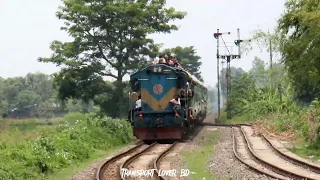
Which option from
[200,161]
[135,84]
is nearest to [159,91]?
[135,84]

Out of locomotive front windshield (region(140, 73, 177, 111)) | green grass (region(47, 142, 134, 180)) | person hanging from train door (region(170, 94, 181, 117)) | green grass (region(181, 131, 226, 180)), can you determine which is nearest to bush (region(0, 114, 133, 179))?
green grass (region(47, 142, 134, 180))

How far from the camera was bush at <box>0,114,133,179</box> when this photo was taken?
12750mm

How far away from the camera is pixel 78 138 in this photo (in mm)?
19109

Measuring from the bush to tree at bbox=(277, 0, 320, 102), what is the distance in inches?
321

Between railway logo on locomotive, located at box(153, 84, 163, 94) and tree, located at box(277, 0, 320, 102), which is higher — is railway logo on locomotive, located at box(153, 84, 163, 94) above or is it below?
below

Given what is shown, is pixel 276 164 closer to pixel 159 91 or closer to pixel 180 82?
pixel 180 82

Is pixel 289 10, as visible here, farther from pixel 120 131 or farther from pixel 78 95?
pixel 78 95

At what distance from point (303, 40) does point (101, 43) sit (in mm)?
23645

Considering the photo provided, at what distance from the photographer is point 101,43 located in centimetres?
3800

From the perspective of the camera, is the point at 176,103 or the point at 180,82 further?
the point at 180,82

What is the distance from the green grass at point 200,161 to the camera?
12.3m

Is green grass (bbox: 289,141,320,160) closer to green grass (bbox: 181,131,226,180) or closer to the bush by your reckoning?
green grass (bbox: 181,131,226,180)

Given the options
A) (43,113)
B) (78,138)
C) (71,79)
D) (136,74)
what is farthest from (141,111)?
(43,113)

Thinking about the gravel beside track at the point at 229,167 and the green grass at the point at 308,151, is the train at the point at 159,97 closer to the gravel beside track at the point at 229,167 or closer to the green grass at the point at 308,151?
the gravel beside track at the point at 229,167
